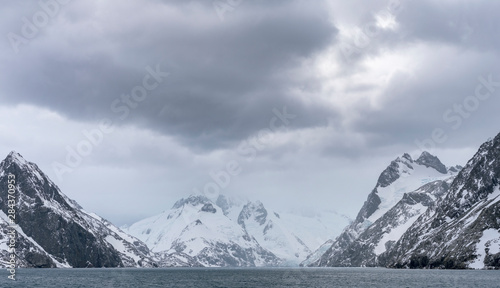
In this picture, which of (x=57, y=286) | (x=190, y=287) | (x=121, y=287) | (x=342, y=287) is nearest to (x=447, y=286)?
(x=342, y=287)

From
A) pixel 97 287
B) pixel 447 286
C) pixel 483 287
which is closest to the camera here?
pixel 483 287

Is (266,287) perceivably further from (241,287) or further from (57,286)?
(57,286)

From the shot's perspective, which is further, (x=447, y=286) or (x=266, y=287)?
(x=266, y=287)

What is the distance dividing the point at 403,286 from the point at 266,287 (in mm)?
46585

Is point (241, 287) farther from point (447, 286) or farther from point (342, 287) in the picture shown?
point (447, 286)

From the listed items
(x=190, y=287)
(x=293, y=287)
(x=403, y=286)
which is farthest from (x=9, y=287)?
(x=403, y=286)

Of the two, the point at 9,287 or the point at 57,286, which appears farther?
the point at 57,286

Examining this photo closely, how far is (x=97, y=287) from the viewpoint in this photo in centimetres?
18162

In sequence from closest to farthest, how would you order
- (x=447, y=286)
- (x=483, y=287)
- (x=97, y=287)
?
1. (x=483, y=287)
2. (x=447, y=286)
3. (x=97, y=287)

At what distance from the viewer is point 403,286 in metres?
176

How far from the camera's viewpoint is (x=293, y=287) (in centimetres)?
19250

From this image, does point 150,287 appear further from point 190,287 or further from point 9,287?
point 9,287

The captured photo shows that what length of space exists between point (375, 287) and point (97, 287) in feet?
307

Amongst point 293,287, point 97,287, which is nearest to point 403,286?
point 293,287
